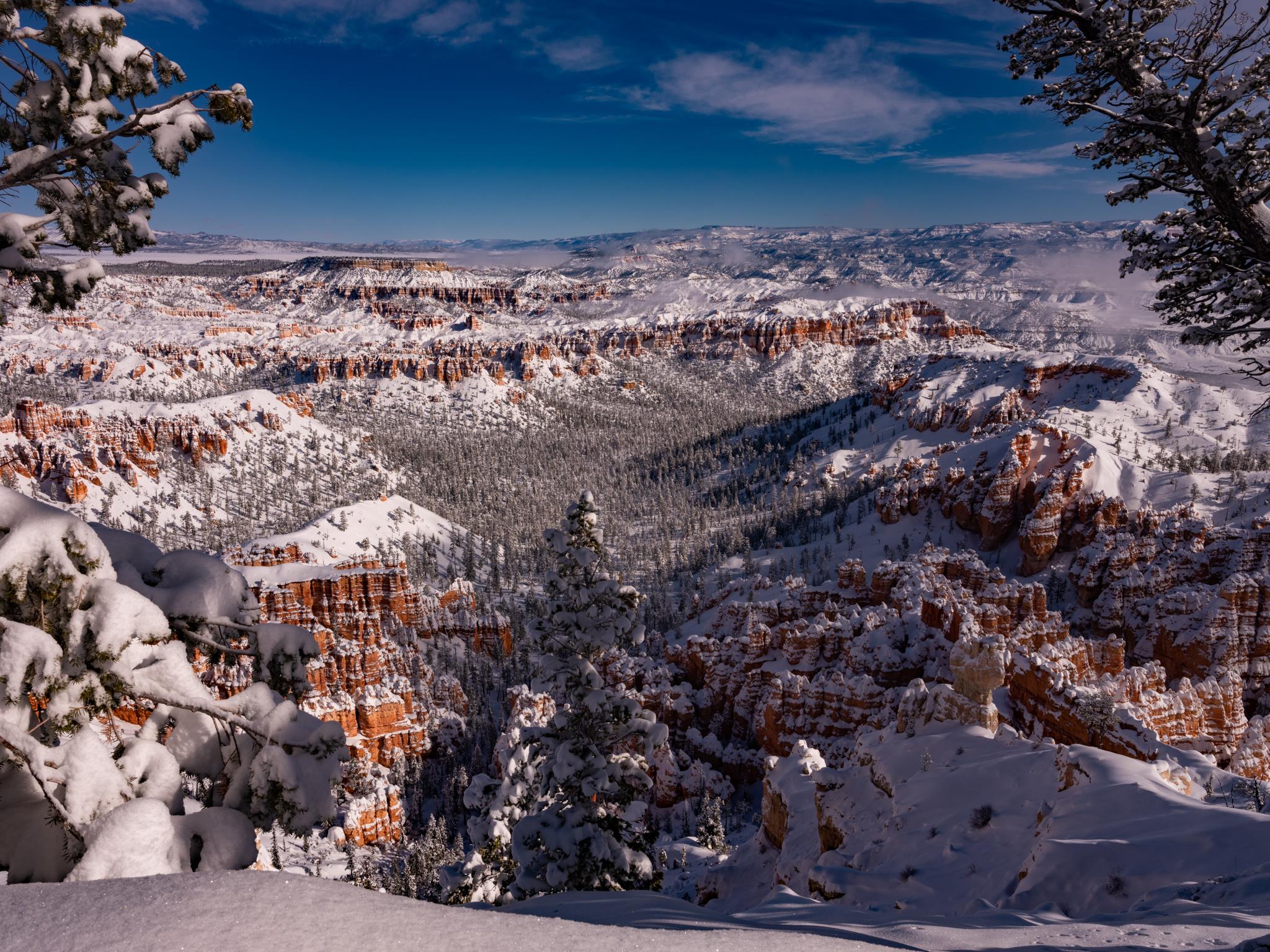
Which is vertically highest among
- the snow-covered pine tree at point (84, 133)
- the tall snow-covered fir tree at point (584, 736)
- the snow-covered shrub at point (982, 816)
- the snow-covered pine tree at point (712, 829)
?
the snow-covered pine tree at point (84, 133)

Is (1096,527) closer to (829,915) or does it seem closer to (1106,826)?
(1106,826)

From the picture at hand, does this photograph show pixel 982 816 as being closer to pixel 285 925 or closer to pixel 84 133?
pixel 285 925

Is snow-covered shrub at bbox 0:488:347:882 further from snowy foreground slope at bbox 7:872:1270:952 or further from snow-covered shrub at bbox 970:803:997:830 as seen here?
snow-covered shrub at bbox 970:803:997:830

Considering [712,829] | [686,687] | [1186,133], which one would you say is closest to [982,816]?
[1186,133]

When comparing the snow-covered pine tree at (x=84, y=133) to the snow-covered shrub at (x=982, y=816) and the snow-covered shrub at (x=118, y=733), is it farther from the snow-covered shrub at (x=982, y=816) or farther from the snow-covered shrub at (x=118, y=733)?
A: the snow-covered shrub at (x=982, y=816)

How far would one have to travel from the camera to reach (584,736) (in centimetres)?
1322

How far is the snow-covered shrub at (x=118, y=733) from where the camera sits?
4430 mm

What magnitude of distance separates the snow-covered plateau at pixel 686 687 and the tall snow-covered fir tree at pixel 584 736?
0.11m

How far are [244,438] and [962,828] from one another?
151 metres

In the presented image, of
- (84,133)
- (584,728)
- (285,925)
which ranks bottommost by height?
(584,728)

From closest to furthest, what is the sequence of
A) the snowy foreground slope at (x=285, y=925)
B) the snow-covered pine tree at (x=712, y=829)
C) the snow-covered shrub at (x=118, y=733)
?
the snowy foreground slope at (x=285, y=925)
the snow-covered shrub at (x=118, y=733)
the snow-covered pine tree at (x=712, y=829)

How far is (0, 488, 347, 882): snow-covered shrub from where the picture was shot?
443 centimetres

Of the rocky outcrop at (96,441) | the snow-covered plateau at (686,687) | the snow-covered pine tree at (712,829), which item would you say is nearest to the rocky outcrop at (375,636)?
the snow-covered plateau at (686,687)

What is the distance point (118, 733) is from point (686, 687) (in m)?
47.6
